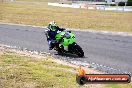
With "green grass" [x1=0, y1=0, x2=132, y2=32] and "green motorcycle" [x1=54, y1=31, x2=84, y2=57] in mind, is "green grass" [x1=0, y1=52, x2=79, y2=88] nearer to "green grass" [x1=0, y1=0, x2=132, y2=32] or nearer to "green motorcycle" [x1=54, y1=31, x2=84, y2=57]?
"green motorcycle" [x1=54, y1=31, x2=84, y2=57]

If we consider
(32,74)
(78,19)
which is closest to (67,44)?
(32,74)

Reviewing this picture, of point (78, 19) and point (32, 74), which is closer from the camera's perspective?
point (32, 74)

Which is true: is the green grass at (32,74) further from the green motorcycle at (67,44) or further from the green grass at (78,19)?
the green grass at (78,19)

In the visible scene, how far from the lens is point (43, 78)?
11109 mm

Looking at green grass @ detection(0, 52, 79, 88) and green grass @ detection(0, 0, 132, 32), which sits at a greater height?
green grass @ detection(0, 52, 79, 88)

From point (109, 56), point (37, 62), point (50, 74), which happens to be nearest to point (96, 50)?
point (109, 56)

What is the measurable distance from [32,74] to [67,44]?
578cm

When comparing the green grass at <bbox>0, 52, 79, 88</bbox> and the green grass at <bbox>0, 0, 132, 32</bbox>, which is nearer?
the green grass at <bbox>0, 52, 79, 88</bbox>

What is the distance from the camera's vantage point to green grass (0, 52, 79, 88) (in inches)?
402

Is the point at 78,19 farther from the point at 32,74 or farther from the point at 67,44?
the point at 32,74

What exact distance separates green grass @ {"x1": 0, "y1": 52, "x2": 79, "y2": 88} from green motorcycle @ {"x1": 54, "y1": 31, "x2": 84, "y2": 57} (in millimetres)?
2180

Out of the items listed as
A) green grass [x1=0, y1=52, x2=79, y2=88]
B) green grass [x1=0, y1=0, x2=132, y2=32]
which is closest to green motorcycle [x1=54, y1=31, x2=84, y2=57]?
green grass [x1=0, y1=52, x2=79, y2=88]

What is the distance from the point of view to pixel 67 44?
17281mm

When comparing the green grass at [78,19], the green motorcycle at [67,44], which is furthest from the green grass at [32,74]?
the green grass at [78,19]
